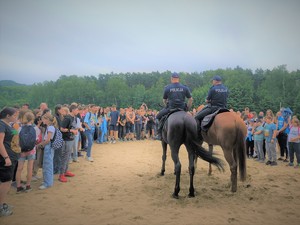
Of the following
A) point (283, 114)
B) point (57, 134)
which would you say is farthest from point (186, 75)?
point (57, 134)

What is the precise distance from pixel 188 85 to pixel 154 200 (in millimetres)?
80948

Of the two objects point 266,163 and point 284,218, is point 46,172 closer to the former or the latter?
point 284,218

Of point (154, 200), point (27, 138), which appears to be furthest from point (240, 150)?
point (27, 138)

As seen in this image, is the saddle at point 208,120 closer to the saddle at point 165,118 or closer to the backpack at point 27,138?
the saddle at point 165,118

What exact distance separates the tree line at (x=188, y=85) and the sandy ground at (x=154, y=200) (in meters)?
41.1

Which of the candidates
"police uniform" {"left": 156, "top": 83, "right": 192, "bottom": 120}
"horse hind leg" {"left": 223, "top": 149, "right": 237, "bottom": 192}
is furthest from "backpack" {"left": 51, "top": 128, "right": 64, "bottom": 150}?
"horse hind leg" {"left": 223, "top": 149, "right": 237, "bottom": 192}

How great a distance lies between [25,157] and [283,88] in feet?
218

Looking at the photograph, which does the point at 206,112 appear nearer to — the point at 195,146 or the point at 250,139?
the point at 195,146

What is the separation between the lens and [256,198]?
5738 mm

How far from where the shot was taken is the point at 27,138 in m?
5.98

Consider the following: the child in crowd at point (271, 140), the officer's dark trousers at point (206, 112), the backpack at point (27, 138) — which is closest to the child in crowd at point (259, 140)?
the child in crowd at point (271, 140)

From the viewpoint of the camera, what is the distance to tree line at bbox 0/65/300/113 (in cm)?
5231

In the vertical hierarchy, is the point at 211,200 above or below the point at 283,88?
below

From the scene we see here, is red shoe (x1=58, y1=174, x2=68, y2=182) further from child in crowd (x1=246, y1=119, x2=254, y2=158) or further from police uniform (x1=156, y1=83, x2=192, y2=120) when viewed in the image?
child in crowd (x1=246, y1=119, x2=254, y2=158)
